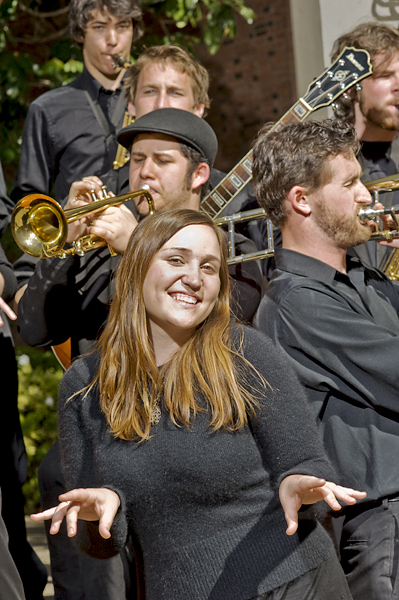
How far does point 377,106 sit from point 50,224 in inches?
59.3

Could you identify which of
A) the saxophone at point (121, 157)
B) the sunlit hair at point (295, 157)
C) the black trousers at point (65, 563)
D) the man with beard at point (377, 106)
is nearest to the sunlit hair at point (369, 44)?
the man with beard at point (377, 106)

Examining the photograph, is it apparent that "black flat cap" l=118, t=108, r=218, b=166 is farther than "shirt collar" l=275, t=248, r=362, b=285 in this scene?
Yes

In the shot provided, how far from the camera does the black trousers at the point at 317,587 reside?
5.96 feet

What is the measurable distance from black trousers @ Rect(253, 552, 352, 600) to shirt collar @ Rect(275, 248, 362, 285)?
0.92 metres

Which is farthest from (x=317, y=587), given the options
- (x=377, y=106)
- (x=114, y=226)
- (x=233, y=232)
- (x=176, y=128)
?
(x=377, y=106)

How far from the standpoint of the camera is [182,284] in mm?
2078

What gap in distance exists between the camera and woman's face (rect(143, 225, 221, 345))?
2.07m

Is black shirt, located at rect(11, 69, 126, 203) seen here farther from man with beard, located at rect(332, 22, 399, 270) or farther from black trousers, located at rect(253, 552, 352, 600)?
black trousers, located at rect(253, 552, 352, 600)

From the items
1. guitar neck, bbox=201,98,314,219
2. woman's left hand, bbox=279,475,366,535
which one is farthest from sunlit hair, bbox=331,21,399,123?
woman's left hand, bbox=279,475,366,535

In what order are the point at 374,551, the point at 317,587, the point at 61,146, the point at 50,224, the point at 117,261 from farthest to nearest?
the point at 61,146, the point at 117,261, the point at 50,224, the point at 374,551, the point at 317,587

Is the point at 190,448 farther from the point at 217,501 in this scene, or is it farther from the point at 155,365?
the point at 155,365

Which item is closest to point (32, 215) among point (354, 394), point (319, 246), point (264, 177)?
point (264, 177)

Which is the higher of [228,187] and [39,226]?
[39,226]

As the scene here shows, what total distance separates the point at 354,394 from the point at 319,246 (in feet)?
1.72
